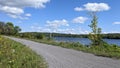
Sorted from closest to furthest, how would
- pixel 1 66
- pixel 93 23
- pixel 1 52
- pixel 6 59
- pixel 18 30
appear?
pixel 1 66 < pixel 6 59 < pixel 1 52 < pixel 93 23 < pixel 18 30

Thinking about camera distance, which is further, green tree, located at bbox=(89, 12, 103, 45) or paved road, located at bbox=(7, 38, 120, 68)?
green tree, located at bbox=(89, 12, 103, 45)

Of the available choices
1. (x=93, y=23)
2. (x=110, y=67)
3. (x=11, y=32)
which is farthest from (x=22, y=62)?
(x=11, y=32)

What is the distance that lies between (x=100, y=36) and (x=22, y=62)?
2291 cm

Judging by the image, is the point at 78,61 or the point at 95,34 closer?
the point at 78,61

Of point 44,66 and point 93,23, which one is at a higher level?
point 93,23

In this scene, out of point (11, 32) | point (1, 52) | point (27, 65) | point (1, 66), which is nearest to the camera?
point (1, 66)

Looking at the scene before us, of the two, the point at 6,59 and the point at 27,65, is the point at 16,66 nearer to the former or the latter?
the point at 27,65

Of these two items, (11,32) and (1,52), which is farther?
(11,32)

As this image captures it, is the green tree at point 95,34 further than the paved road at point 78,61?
Yes

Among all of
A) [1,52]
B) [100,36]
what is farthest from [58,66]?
[100,36]

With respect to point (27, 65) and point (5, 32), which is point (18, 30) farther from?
point (27, 65)

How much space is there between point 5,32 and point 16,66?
268 feet

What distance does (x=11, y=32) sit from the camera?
295 feet

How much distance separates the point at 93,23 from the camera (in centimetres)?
3716
